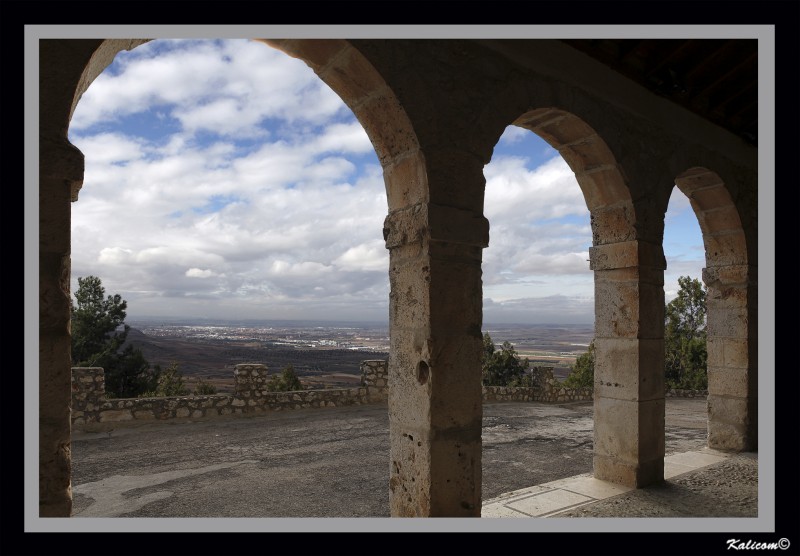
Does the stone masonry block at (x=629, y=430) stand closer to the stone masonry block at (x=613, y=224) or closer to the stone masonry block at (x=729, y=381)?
→ the stone masonry block at (x=613, y=224)

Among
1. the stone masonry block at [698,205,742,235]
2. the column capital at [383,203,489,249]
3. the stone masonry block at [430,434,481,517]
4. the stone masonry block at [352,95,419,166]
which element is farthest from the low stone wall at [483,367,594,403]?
the stone masonry block at [352,95,419,166]

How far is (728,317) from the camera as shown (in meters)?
6.25

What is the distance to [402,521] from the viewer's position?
2.58 m

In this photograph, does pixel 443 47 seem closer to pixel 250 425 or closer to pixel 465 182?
pixel 465 182

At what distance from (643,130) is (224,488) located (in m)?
5.27

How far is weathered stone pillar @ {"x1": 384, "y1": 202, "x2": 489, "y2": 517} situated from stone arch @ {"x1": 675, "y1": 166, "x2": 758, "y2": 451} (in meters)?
3.94

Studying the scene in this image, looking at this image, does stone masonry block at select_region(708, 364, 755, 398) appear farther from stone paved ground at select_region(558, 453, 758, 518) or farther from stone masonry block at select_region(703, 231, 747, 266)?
stone masonry block at select_region(703, 231, 747, 266)

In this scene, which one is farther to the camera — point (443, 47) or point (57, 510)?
point (443, 47)

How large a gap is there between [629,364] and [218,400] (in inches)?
263

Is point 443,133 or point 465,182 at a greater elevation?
point 443,133

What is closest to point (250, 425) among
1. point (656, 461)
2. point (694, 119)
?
point (656, 461)

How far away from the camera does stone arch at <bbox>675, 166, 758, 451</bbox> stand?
19.7 ft

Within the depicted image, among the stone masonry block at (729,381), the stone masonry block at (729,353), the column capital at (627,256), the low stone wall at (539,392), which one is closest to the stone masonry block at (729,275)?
the stone masonry block at (729,353)

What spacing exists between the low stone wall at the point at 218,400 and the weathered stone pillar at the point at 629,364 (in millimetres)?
5709
